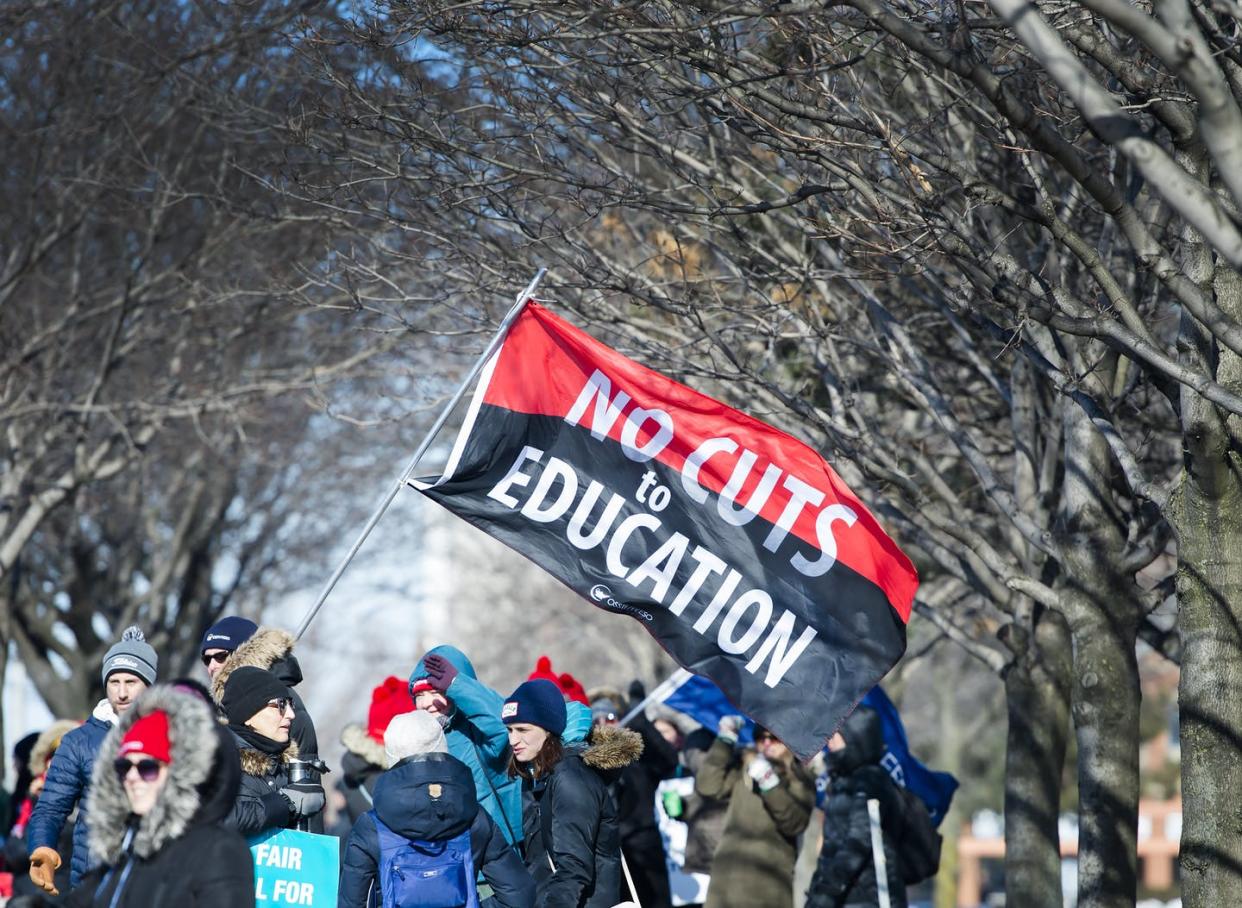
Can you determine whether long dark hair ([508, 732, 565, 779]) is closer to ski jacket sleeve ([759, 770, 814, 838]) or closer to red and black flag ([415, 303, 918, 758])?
red and black flag ([415, 303, 918, 758])

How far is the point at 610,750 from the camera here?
7.33 meters

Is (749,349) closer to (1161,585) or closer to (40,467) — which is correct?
(1161,585)

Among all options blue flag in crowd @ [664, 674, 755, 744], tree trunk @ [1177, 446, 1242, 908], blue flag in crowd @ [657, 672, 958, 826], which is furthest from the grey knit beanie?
blue flag in crowd @ [664, 674, 755, 744]

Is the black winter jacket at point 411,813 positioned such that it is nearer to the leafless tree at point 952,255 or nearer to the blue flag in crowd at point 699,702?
the leafless tree at point 952,255

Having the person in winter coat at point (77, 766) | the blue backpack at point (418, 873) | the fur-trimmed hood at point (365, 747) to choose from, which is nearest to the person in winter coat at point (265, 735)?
the blue backpack at point (418, 873)

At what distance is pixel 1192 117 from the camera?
6.90 meters

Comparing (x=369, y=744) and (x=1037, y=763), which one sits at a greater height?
(x=1037, y=763)

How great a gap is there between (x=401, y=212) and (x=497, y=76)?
173 cm

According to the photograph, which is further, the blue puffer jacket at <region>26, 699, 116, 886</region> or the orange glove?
the blue puffer jacket at <region>26, 699, 116, 886</region>

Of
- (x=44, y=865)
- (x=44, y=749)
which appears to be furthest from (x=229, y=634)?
(x=44, y=749)

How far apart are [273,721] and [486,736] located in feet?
5.79

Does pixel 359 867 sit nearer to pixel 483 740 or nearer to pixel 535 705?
pixel 535 705

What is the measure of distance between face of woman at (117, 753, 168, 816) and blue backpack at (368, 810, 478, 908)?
68.7 inches

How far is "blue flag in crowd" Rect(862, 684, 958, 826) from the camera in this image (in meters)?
10.9
